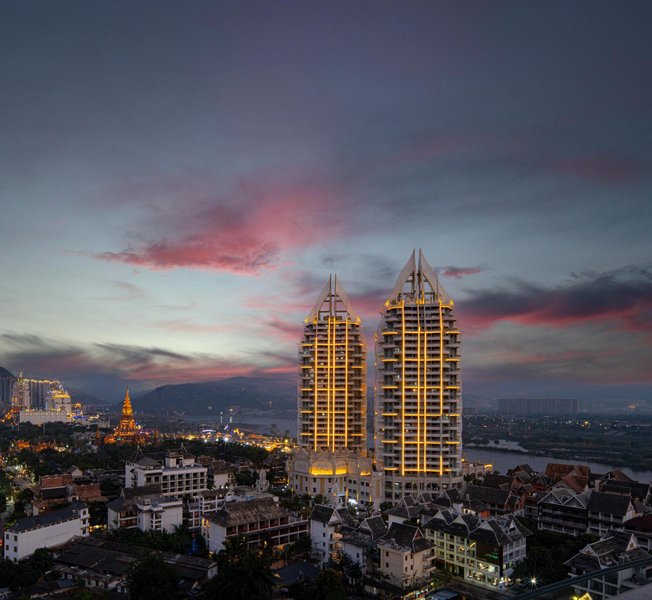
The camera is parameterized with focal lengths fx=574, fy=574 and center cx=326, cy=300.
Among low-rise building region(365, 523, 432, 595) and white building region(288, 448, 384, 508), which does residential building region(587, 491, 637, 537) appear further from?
white building region(288, 448, 384, 508)

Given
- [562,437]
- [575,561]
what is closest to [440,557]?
[575,561]

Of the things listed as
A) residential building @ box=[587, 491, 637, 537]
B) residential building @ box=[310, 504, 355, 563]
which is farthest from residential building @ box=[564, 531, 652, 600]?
residential building @ box=[310, 504, 355, 563]

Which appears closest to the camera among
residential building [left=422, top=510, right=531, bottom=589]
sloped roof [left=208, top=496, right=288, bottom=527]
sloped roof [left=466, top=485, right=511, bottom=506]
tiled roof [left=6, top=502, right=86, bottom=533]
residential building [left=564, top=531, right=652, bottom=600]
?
residential building [left=564, top=531, right=652, bottom=600]

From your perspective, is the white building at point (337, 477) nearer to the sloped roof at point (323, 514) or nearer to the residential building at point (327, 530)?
the sloped roof at point (323, 514)

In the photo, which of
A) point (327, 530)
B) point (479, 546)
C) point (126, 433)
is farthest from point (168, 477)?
point (126, 433)

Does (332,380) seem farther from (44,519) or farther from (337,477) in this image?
(44,519)

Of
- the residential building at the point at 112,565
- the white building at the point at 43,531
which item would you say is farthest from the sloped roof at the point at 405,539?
the white building at the point at 43,531
